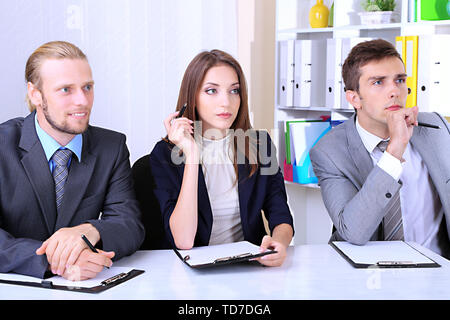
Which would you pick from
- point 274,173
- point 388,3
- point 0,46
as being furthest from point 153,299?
point 388,3

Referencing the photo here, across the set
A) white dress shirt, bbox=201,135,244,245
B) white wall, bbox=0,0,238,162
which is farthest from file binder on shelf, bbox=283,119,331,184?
white dress shirt, bbox=201,135,244,245

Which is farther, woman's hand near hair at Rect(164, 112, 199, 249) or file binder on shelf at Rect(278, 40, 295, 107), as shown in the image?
file binder on shelf at Rect(278, 40, 295, 107)

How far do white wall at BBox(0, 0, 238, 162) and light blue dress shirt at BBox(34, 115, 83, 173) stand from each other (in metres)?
1.18

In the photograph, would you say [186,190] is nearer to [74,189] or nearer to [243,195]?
[243,195]

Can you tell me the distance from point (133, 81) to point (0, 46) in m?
0.74

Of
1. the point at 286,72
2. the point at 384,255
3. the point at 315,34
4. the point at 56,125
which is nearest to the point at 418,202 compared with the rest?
the point at 384,255

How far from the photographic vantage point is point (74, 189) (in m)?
1.73

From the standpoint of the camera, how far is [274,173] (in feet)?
6.75

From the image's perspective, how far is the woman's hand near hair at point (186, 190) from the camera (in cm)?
174

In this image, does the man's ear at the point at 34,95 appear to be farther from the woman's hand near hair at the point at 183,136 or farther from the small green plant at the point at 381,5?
the small green plant at the point at 381,5

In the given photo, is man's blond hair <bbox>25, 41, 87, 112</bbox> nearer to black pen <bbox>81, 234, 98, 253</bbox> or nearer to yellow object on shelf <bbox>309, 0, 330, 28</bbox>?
black pen <bbox>81, 234, 98, 253</bbox>

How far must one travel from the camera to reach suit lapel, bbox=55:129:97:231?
1.72 meters

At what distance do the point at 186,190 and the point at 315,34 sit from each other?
2070 millimetres

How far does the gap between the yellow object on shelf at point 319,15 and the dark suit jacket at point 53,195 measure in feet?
6.16
